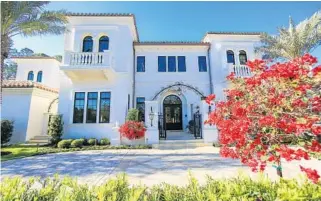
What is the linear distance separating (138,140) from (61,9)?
1008 centimetres

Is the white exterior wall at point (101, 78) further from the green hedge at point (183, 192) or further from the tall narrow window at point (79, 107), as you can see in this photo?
the green hedge at point (183, 192)

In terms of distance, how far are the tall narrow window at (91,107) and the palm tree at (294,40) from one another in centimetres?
1470

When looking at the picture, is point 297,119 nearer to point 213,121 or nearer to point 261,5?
point 213,121

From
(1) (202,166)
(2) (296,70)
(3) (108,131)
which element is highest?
(2) (296,70)

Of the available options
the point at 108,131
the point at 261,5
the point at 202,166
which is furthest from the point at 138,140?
the point at 261,5

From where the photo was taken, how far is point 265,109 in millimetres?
3391

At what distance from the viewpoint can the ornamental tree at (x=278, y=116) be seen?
292cm

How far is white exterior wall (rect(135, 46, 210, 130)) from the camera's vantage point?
17.1m

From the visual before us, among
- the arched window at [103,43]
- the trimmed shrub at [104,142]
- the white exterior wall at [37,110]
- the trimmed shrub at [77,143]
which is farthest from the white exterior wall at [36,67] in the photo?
the trimmed shrub at [104,142]

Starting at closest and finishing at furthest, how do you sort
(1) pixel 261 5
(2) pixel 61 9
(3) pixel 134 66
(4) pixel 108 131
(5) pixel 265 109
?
(5) pixel 265 109 → (1) pixel 261 5 → (2) pixel 61 9 → (4) pixel 108 131 → (3) pixel 134 66

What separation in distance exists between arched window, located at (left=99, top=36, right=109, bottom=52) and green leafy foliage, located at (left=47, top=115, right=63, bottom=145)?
6158 millimetres

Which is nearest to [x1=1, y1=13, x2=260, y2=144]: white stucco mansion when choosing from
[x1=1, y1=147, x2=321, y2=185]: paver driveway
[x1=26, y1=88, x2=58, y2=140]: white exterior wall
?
[x1=26, y1=88, x2=58, y2=140]: white exterior wall

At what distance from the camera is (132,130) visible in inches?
490

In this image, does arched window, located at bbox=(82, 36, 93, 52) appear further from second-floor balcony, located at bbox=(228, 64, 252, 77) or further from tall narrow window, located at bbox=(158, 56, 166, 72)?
second-floor balcony, located at bbox=(228, 64, 252, 77)
